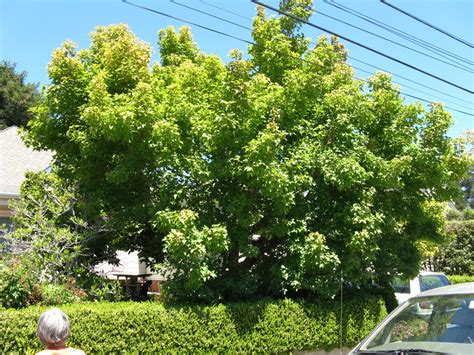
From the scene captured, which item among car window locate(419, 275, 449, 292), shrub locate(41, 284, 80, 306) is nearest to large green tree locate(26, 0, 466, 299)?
shrub locate(41, 284, 80, 306)

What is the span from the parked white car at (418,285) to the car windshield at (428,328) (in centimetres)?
755

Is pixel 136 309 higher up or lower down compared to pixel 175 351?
higher up

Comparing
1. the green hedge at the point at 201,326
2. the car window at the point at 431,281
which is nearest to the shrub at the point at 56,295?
the green hedge at the point at 201,326

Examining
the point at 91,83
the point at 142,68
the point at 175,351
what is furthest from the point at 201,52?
the point at 175,351

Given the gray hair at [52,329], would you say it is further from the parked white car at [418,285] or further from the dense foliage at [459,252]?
the dense foliage at [459,252]

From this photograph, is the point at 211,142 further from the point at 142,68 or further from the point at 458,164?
the point at 458,164

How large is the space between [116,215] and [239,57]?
383cm

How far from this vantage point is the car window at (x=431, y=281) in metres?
13.1

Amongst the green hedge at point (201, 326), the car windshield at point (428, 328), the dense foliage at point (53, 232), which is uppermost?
the dense foliage at point (53, 232)

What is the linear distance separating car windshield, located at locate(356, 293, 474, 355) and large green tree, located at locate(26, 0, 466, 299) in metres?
3.81

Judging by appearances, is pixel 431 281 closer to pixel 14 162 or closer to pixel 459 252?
pixel 14 162

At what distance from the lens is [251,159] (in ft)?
28.3

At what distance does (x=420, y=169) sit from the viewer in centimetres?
1046

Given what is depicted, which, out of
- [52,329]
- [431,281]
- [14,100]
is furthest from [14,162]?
[14,100]
